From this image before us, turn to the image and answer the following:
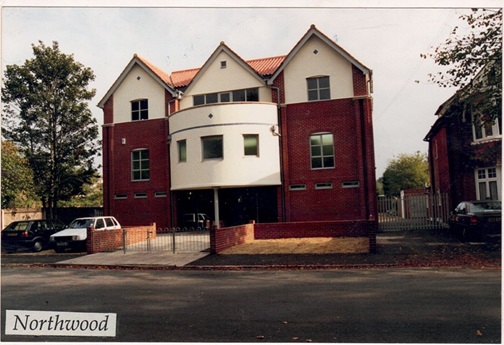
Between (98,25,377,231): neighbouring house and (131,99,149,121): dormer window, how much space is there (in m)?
1.40

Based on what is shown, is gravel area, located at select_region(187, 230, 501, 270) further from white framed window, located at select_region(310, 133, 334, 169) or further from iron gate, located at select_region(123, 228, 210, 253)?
white framed window, located at select_region(310, 133, 334, 169)

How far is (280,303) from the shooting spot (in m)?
7.71

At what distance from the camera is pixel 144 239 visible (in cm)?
1967

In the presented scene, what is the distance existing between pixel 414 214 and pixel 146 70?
17.4 meters

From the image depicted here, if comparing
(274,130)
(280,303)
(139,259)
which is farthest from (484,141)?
(139,259)

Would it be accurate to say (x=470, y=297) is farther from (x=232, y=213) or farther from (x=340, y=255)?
(x=232, y=213)

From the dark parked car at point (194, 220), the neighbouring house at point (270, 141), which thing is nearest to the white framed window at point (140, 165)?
the neighbouring house at point (270, 141)

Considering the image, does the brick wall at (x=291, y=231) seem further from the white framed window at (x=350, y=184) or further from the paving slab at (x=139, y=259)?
the white framed window at (x=350, y=184)

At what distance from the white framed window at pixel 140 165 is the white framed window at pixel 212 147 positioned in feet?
16.1

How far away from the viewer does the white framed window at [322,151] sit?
21906mm

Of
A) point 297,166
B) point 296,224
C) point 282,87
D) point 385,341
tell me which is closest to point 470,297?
point 385,341

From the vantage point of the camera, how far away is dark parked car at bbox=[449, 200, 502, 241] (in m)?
14.1

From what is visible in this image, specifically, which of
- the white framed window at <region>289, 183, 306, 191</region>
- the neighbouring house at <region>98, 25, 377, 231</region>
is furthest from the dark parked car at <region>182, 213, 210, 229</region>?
the white framed window at <region>289, 183, 306, 191</region>

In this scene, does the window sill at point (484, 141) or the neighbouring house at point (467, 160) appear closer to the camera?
the window sill at point (484, 141)
